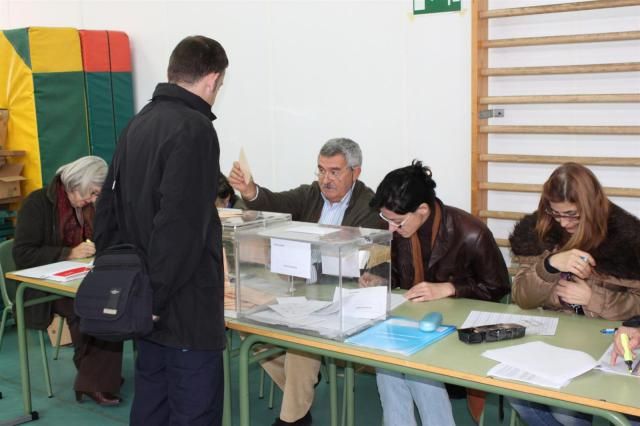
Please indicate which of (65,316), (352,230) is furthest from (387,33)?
(65,316)

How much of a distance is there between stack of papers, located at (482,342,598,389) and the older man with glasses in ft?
4.07

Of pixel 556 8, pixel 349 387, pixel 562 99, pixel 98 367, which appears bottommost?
pixel 98 367

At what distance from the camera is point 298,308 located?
2.57 metres

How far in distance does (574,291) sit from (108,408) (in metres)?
2.41

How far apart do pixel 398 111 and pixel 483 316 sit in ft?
6.47

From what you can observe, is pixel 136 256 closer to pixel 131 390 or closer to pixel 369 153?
pixel 131 390

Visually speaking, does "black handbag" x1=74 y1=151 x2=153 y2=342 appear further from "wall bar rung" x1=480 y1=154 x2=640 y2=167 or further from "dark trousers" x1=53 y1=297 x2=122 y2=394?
"wall bar rung" x1=480 y1=154 x2=640 y2=167

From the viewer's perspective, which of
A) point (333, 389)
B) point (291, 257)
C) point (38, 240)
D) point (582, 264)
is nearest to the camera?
point (582, 264)

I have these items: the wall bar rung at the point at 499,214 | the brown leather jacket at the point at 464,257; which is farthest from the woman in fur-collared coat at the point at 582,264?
the wall bar rung at the point at 499,214

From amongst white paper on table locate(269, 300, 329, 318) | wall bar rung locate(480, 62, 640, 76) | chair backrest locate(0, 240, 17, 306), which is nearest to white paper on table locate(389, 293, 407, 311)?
white paper on table locate(269, 300, 329, 318)

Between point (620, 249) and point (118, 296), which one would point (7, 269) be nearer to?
point (118, 296)

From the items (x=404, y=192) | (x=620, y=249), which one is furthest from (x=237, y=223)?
(x=620, y=249)

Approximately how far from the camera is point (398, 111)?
13.8ft

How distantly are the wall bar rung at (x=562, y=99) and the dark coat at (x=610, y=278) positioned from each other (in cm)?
104
